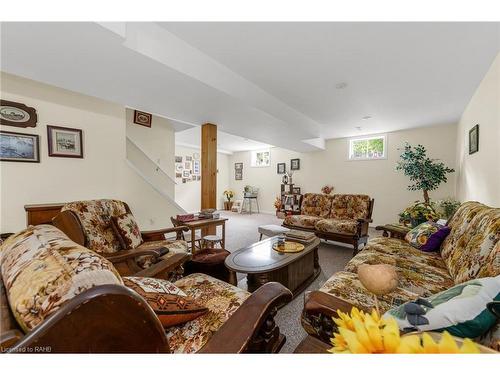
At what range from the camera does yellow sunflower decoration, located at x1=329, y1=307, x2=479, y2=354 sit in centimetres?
42

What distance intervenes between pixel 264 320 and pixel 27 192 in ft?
10.6

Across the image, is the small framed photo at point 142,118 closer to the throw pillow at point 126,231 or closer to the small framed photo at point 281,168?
the throw pillow at point 126,231

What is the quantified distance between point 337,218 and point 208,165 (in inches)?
98.1

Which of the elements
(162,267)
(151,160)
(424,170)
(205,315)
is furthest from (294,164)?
(205,315)

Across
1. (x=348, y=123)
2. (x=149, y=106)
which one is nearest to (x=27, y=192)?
(x=149, y=106)

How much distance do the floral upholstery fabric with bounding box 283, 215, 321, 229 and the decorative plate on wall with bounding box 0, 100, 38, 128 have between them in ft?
12.8

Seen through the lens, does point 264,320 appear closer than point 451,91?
Yes

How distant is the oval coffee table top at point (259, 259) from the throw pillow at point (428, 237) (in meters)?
1.06

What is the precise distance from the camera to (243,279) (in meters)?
2.47

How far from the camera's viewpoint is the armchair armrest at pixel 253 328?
0.75 m

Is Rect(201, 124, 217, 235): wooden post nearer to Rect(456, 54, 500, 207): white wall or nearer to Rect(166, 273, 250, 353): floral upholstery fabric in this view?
Rect(166, 273, 250, 353): floral upholstery fabric

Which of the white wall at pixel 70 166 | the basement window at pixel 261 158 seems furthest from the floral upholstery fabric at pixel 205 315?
the basement window at pixel 261 158

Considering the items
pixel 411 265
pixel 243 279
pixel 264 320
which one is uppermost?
pixel 264 320
